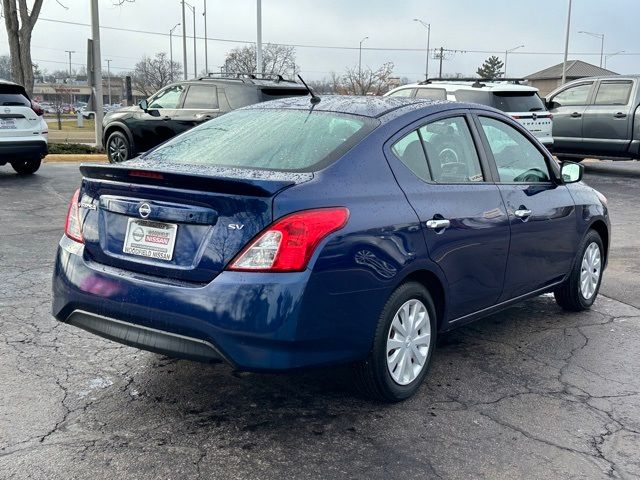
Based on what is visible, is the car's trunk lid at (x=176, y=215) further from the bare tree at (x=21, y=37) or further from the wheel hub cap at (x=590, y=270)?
the bare tree at (x=21, y=37)

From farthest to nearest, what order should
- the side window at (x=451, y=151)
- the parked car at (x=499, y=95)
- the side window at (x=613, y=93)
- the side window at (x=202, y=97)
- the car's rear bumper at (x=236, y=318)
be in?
1. the side window at (x=613, y=93)
2. the parked car at (x=499, y=95)
3. the side window at (x=202, y=97)
4. the side window at (x=451, y=151)
5. the car's rear bumper at (x=236, y=318)

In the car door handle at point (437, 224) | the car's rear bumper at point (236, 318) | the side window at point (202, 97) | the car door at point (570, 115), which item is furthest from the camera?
the car door at point (570, 115)

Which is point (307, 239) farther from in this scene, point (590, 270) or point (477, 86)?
point (477, 86)

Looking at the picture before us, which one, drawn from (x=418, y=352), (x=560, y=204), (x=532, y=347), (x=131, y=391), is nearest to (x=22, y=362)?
(x=131, y=391)

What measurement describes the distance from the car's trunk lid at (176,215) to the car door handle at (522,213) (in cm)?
175

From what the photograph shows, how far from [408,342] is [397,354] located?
104mm

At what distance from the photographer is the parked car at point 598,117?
14789 mm

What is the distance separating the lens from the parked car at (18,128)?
11383 mm

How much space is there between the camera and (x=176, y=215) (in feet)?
11.1

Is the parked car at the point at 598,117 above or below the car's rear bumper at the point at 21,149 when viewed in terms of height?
above

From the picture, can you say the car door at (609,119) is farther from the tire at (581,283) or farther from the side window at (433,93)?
the tire at (581,283)

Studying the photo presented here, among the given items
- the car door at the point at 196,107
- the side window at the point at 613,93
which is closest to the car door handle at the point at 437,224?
the car door at the point at 196,107

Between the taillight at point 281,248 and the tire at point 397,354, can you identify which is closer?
the taillight at point 281,248

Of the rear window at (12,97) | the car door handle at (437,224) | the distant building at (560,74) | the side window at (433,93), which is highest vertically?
the distant building at (560,74)
